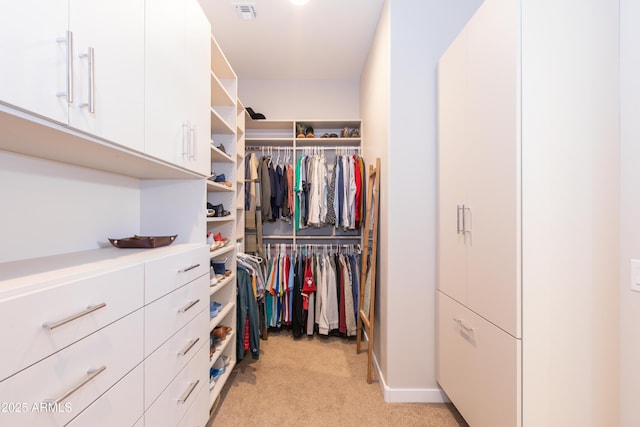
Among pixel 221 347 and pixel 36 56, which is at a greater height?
pixel 36 56

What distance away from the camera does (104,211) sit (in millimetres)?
1273

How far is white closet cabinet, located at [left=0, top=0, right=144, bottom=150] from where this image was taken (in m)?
0.58

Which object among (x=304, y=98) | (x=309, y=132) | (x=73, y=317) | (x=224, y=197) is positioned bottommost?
(x=73, y=317)

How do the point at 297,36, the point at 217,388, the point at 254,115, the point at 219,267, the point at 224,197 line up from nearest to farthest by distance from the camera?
the point at 217,388 → the point at 219,267 → the point at 224,197 → the point at 297,36 → the point at 254,115

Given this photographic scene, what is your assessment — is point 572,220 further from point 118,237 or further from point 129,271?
point 118,237

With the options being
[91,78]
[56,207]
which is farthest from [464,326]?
[56,207]

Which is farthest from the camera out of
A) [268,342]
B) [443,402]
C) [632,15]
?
[268,342]

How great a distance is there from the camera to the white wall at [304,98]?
3111mm

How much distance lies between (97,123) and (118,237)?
79cm

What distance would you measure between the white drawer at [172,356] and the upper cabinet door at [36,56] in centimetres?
84

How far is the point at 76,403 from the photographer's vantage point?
0.67 meters

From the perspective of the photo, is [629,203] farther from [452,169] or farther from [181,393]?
[181,393]

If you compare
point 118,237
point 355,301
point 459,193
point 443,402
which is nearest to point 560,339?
point 459,193

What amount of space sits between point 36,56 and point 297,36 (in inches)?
83.2
